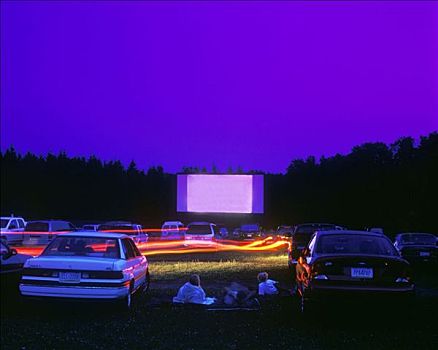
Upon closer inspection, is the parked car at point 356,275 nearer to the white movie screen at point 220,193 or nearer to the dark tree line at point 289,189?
the white movie screen at point 220,193

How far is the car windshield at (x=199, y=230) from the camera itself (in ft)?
99.5

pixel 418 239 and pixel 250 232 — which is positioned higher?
pixel 418 239

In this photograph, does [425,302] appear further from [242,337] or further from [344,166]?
[344,166]

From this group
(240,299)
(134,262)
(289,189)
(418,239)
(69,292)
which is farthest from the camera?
(289,189)

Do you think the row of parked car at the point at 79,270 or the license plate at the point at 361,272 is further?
the row of parked car at the point at 79,270

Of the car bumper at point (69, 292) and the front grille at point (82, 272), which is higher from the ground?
the front grille at point (82, 272)

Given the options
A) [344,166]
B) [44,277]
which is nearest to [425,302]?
[44,277]

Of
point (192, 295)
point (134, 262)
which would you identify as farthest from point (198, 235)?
point (192, 295)

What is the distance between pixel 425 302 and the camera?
1123 cm

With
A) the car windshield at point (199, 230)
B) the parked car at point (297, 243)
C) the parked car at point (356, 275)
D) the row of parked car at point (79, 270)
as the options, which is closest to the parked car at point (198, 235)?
the car windshield at point (199, 230)

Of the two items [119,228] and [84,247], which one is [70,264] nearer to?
[84,247]

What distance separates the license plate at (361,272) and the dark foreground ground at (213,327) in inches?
15.1

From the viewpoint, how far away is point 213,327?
28.0 feet

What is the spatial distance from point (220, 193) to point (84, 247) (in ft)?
92.2
